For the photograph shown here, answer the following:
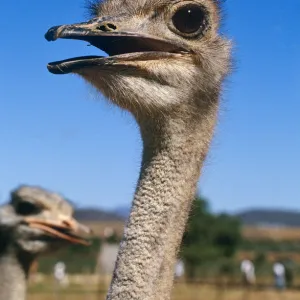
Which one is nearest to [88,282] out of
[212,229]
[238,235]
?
[212,229]

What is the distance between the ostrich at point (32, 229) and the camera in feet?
22.6

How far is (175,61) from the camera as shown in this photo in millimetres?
3740

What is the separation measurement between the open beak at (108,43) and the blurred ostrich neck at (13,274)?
322 cm

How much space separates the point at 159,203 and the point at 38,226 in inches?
139

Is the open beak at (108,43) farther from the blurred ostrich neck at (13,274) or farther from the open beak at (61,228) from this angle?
the open beak at (61,228)

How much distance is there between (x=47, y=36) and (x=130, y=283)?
1.00 meters

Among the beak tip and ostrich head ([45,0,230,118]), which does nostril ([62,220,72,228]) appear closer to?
ostrich head ([45,0,230,118])

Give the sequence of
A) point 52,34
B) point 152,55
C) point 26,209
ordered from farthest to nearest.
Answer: point 26,209 → point 152,55 → point 52,34

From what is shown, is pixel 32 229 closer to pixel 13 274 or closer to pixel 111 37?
pixel 13 274

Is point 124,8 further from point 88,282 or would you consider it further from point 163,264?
point 88,282

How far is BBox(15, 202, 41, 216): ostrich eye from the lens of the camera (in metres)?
7.03

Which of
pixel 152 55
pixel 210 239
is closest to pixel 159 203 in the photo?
pixel 152 55

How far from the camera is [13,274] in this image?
6.72 meters

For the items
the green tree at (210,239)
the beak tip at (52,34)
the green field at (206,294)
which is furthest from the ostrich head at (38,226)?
the green tree at (210,239)
